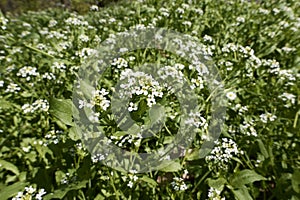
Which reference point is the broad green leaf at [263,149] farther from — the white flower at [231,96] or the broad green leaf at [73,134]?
the broad green leaf at [73,134]

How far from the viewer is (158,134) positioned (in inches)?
84.7

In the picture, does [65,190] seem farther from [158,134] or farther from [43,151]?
[158,134]

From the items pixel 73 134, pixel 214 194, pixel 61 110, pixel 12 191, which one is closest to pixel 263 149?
pixel 214 194

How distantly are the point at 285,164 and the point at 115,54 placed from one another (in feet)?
6.00

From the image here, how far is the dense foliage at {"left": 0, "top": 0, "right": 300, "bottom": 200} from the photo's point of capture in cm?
187

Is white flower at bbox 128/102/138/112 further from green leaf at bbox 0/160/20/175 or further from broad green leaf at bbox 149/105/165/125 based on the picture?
green leaf at bbox 0/160/20/175

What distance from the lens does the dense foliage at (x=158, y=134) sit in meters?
1.87

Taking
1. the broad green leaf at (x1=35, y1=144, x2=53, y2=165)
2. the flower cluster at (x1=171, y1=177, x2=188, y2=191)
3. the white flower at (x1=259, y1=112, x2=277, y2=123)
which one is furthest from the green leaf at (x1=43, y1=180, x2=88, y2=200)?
the white flower at (x1=259, y1=112, x2=277, y2=123)

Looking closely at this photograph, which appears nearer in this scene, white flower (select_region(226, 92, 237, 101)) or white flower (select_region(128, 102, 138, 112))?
white flower (select_region(128, 102, 138, 112))

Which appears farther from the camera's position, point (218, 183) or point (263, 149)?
point (263, 149)

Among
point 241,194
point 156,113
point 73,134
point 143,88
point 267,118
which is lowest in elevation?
point 241,194

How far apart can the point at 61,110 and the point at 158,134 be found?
A: 74cm

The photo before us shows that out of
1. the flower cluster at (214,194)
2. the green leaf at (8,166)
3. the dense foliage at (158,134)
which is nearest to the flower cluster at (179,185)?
the dense foliage at (158,134)

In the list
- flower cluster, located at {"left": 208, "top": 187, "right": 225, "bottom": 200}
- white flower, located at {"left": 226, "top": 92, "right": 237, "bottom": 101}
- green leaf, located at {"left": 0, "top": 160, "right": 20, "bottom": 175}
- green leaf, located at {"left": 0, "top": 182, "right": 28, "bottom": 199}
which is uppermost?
white flower, located at {"left": 226, "top": 92, "right": 237, "bottom": 101}
